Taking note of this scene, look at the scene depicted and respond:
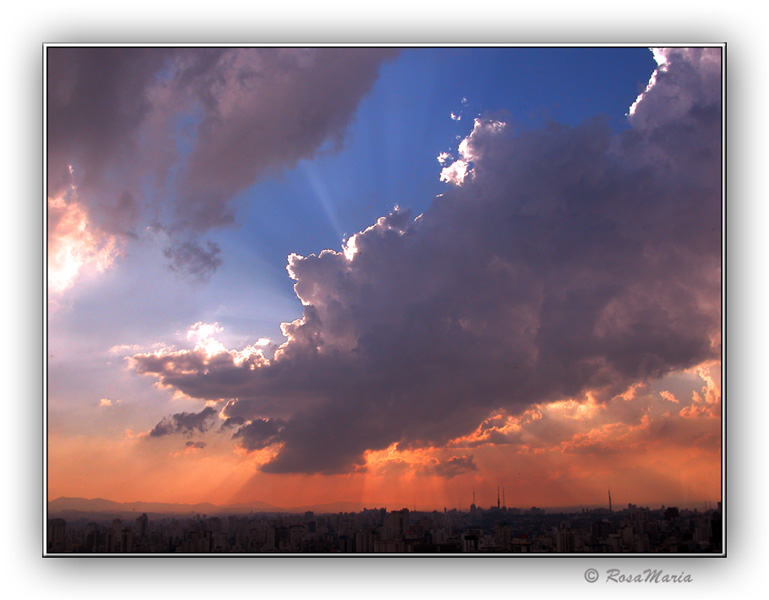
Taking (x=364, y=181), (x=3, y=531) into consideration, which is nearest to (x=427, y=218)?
(x=364, y=181)

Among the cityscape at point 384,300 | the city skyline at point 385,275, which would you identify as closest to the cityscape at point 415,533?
the cityscape at point 384,300

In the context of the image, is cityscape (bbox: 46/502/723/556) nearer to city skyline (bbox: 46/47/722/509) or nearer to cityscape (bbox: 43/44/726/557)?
cityscape (bbox: 43/44/726/557)

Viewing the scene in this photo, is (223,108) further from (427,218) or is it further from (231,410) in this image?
(231,410)

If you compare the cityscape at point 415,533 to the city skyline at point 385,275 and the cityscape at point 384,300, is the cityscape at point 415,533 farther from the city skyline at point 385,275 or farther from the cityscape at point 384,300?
the city skyline at point 385,275

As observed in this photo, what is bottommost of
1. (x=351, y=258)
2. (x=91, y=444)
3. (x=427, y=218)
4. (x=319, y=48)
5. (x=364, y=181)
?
(x=91, y=444)

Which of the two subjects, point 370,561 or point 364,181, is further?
point 364,181

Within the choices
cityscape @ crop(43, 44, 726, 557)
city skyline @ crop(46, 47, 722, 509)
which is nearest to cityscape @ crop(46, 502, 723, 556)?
cityscape @ crop(43, 44, 726, 557)

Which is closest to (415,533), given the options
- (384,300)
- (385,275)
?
(384,300)
